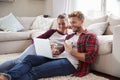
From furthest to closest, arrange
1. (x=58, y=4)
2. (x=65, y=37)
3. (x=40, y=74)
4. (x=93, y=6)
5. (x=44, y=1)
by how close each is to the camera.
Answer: (x=44, y=1)
(x=58, y=4)
(x=93, y=6)
(x=65, y=37)
(x=40, y=74)

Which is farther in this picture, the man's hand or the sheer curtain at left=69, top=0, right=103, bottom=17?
the sheer curtain at left=69, top=0, right=103, bottom=17

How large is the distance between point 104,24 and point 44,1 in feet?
9.37

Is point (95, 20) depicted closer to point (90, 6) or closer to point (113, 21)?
point (113, 21)

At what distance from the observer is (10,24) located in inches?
168

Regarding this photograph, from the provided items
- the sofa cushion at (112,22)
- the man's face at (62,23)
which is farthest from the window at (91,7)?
the man's face at (62,23)

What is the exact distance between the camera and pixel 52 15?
5262 mm

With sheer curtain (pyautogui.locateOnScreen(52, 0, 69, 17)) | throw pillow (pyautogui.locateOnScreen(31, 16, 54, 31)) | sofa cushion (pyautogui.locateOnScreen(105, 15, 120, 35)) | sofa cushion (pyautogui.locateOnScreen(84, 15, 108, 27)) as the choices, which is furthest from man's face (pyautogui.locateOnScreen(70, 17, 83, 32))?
sheer curtain (pyautogui.locateOnScreen(52, 0, 69, 17))

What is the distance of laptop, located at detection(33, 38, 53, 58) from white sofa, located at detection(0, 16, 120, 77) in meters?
0.60

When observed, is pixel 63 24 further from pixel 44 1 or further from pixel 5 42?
pixel 44 1

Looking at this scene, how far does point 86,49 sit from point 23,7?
3.42 meters

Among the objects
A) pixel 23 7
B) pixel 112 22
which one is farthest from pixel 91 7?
pixel 23 7

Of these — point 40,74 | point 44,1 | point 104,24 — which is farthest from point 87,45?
point 44,1

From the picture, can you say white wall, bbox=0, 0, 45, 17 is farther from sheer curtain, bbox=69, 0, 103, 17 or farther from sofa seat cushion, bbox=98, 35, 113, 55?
sofa seat cushion, bbox=98, 35, 113, 55

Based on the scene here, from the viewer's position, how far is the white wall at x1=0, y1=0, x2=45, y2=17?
5062mm
